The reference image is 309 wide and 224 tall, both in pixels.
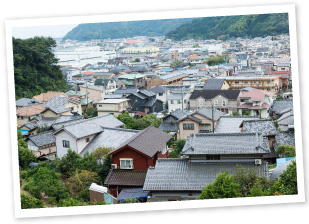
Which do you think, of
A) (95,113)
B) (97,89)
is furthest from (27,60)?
(95,113)

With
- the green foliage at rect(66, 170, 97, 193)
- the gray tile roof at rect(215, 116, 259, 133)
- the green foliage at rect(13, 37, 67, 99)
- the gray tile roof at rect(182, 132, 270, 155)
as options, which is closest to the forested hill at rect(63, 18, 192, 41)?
the green foliage at rect(13, 37, 67, 99)

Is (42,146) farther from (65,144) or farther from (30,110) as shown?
(30,110)

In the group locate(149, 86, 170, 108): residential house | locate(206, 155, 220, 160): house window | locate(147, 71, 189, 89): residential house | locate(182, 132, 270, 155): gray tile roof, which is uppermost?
locate(147, 71, 189, 89): residential house

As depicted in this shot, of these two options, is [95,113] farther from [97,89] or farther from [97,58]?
[97,58]

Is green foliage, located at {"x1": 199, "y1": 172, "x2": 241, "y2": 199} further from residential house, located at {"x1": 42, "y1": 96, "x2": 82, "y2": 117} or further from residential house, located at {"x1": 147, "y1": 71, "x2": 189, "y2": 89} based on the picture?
residential house, located at {"x1": 147, "y1": 71, "x2": 189, "y2": 89}

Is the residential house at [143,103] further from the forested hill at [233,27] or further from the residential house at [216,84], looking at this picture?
the forested hill at [233,27]

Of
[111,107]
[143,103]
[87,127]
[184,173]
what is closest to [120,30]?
[143,103]

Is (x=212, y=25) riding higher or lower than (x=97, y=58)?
higher
